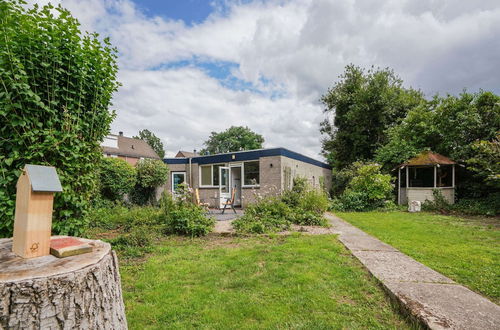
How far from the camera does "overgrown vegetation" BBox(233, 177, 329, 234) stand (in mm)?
6132

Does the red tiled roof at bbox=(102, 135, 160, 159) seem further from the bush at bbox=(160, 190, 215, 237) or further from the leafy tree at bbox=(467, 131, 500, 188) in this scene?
the leafy tree at bbox=(467, 131, 500, 188)

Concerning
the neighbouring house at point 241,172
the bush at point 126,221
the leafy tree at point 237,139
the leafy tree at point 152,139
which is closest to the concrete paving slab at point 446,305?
the bush at point 126,221

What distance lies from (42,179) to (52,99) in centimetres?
138

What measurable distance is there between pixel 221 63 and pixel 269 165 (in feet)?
16.0

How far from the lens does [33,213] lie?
1418mm

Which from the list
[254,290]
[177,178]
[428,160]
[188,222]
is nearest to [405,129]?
[428,160]

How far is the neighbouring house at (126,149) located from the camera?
2615 cm

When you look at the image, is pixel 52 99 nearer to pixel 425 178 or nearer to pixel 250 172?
pixel 250 172

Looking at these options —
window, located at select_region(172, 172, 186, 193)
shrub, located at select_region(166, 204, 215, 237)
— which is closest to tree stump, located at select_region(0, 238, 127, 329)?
shrub, located at select_region(166, 204, 215, 237)

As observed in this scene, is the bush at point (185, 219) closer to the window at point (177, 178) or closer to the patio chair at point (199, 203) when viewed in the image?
the patio chair at point (199, 203)

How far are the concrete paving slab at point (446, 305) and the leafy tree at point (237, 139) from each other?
4353cm

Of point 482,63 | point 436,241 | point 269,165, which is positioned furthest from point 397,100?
point 436,241

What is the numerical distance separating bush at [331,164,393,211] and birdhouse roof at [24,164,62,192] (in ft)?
38.3

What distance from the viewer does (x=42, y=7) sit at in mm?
2342
